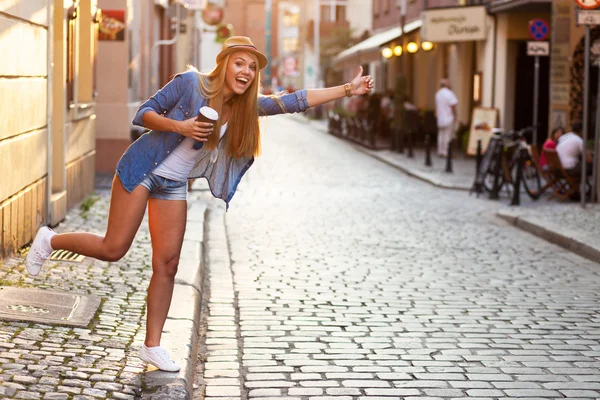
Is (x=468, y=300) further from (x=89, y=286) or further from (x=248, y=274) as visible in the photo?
(x=89, y=286)

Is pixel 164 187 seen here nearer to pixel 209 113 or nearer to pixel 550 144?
pixel 209 113

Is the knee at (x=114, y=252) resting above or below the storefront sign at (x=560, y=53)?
below

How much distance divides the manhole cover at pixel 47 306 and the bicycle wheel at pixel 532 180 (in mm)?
10820

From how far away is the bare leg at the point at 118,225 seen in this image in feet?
18.2

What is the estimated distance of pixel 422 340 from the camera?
7.08 metres

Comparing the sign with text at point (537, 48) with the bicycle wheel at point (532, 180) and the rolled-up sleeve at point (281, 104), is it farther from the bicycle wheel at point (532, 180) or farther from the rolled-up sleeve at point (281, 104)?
the rolled-up sleeve at point (281, 104)

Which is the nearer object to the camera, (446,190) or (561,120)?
(446,190)

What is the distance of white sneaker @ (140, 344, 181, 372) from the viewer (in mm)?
5652

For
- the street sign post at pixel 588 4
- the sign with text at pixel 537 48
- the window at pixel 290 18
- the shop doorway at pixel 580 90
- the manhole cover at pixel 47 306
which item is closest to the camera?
the manhole cover at pixel 47 306

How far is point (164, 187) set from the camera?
5598 mm

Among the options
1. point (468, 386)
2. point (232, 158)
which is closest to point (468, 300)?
point (468, 386)

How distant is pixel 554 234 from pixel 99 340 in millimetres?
7333

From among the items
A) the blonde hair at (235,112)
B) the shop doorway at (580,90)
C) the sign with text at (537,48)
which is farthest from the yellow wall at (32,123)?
the shop doorway at (580,90)

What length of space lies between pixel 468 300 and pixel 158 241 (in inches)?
140
